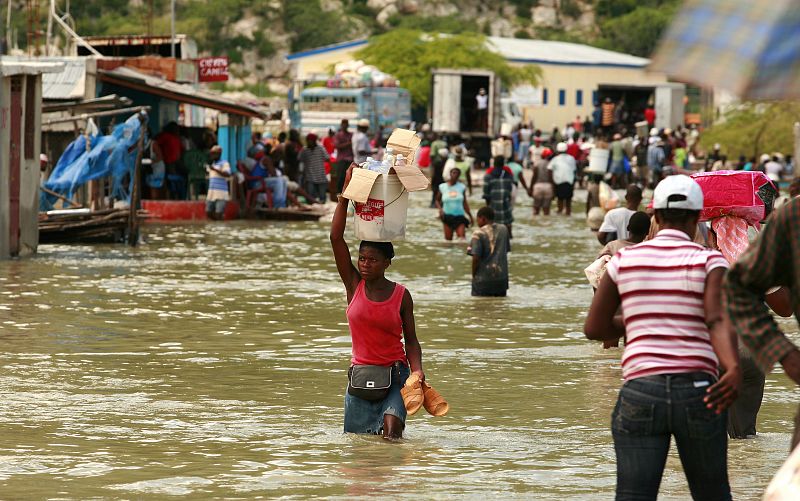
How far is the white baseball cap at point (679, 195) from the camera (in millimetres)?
5695

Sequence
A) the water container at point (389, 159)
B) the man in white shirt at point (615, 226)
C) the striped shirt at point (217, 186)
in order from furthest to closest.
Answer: the striped shirt at point (217, 186) < the man in white shirt at point (615, 226) < the water container at point (389, 159)

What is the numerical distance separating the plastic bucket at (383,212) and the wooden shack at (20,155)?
12.7m

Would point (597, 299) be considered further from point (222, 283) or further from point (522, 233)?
point (522, 233)

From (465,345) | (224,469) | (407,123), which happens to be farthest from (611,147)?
(224,469)

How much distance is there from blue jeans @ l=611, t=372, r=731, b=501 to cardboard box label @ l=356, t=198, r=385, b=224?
3.16 meters

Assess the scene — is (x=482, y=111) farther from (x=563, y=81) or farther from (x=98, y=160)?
(x=563, y=81)

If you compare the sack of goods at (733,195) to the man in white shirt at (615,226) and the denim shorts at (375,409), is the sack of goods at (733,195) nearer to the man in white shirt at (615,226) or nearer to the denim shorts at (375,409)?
the denim shorts at (375,409)

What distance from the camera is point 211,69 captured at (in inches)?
1422

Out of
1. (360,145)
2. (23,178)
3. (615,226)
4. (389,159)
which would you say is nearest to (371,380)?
(389,159)

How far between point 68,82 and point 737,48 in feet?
76.8

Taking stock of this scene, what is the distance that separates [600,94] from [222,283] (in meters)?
46.5

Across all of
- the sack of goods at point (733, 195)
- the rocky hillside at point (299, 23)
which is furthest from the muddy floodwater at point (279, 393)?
the rocky hillside at point (299, 23)

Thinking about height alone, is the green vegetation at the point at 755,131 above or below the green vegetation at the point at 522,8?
below

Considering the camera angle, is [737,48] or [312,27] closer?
[737,48]
